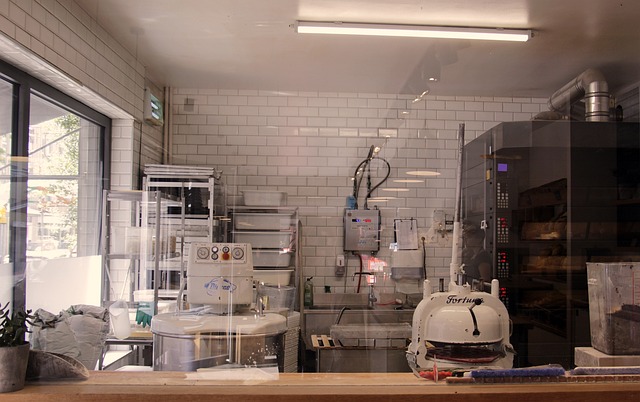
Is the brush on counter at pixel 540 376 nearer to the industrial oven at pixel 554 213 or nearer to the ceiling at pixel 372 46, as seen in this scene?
the industrial oven at pixel 554 213

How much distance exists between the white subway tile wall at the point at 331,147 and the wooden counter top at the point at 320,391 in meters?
1.09

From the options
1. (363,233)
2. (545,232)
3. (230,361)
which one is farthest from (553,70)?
(230,361)

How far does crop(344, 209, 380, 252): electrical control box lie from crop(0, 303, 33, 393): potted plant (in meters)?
1.63

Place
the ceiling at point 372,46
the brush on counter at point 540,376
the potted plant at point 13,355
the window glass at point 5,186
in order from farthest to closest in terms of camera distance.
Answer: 1. the ceiling at point 372,46
2. the window glass at point 5,186
3. the brush on counter at point 540,376
4. the potted plant at point 13,355

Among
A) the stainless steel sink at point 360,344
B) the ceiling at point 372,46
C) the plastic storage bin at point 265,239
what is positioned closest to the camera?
the ceiling at point 372,46

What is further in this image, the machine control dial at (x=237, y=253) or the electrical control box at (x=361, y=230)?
the electrical control box at (x=361, y=230)

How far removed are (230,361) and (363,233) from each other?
110 cm

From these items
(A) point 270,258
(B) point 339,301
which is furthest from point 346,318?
(A) point 270,258

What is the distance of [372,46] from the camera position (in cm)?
252

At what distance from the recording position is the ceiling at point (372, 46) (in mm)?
2338

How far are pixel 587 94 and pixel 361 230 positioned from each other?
57.3 inches

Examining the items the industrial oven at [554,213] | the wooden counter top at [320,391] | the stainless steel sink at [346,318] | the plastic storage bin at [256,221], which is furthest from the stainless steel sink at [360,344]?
the wooden counter top at [320,391]

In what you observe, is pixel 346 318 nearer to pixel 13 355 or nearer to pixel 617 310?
pixel 617 310

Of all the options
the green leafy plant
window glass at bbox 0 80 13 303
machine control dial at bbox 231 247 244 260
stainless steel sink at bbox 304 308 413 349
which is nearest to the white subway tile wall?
stainless steel sink at bbox 304 308 413 349
